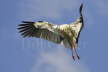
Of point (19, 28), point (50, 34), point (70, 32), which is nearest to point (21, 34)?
point (19, 28)

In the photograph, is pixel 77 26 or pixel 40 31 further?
pixel 40 31

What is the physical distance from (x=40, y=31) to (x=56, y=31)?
5.42 feet

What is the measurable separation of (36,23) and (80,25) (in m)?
4.37

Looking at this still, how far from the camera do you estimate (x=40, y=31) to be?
87.7 ft

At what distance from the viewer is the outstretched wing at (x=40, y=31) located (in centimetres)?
2565

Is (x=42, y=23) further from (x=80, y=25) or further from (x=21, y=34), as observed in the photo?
(x=80, y=25)

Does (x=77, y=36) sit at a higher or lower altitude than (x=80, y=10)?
lower

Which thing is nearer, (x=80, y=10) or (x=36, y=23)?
(x=80, y=10)

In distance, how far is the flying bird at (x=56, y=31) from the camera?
24422mm

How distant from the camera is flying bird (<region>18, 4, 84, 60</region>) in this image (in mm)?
24422

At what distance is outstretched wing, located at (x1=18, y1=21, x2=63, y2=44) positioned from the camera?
25.6 m

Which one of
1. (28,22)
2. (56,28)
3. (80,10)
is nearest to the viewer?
(80,10)

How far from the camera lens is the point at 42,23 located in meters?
26.7

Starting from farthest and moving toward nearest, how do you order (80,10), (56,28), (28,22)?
(28,22)
(56,28)
(80,10)
